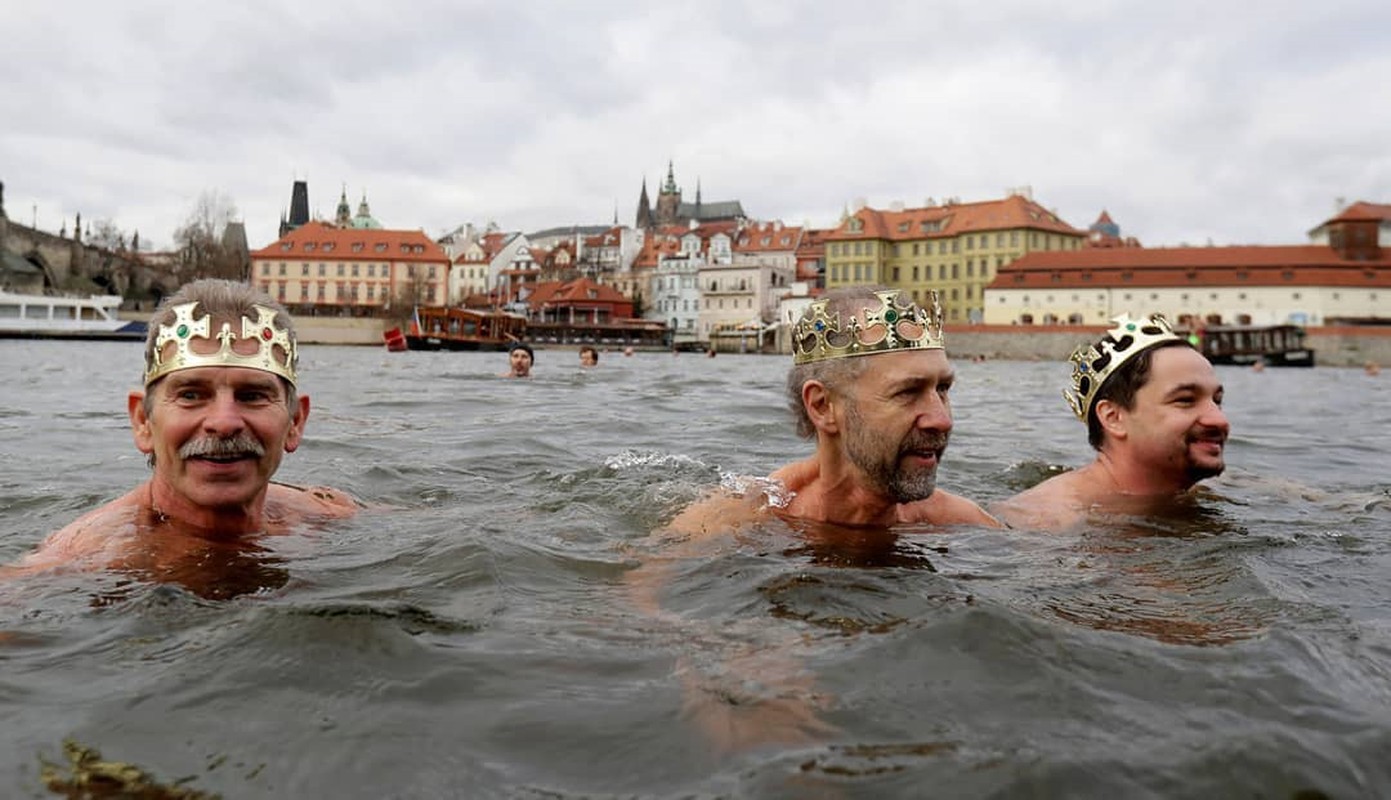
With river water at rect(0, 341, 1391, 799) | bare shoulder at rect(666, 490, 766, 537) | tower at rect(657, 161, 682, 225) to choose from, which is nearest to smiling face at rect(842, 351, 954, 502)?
river water at rect(0, 341, 1391, 799)

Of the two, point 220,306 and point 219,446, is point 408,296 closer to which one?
point 220,306

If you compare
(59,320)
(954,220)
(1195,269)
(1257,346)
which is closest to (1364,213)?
(1195,269)

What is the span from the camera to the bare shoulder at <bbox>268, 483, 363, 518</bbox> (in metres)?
5.12

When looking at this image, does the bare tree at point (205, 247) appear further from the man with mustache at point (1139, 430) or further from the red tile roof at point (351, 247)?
the man with mustache at point (1139, 430)

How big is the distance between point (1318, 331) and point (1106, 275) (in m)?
18.4

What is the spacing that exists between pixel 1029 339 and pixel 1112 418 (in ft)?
247

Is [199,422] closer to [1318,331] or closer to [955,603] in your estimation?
[955,603]

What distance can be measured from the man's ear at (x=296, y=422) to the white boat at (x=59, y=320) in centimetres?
7745

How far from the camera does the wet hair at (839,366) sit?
4.29 metres

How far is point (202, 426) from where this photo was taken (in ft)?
13.1

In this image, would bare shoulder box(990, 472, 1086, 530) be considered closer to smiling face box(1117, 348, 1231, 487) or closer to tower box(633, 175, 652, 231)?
smiling face box(1117, 348, 1231, 487)

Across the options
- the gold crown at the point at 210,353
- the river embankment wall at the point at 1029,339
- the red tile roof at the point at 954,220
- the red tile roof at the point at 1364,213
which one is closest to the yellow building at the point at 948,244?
the red tile roof at the point at 954,220

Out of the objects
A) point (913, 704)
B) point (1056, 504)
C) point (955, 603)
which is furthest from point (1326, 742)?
point (1056, 504)

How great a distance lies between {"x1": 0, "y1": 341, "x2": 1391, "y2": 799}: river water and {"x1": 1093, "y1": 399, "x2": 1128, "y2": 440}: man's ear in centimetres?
57
